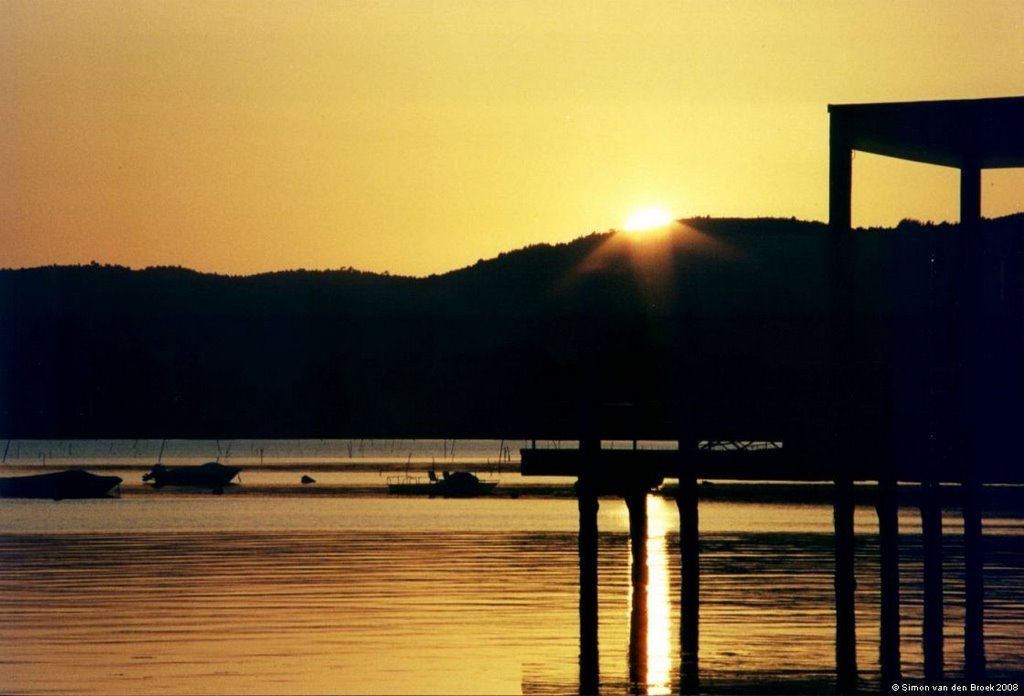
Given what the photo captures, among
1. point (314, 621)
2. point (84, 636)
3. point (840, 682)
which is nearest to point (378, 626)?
point (314, 621)

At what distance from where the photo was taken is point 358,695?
2938 cm

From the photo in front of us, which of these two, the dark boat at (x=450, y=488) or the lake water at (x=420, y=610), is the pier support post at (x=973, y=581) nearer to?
the lake water at (x=420, y=610)

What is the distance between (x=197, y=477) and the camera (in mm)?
146250

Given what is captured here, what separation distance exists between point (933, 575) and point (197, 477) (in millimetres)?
115445

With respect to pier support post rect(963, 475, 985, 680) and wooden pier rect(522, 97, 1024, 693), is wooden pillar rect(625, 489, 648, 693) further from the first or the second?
pier support post rect(963, 475, 985, 680)

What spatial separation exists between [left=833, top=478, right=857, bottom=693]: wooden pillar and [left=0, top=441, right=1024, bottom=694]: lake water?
1.36 feet

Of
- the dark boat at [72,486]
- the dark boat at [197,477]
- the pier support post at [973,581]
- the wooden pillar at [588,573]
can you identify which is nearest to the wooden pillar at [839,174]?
the pier support post at [973,581]

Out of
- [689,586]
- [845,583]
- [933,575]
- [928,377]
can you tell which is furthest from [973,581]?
[689,586]

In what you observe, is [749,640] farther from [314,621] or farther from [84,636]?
[84,636]

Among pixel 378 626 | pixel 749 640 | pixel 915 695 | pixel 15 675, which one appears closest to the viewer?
pixel 915 695

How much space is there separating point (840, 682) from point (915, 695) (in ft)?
5.96

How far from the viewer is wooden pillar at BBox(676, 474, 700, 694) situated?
3306 cm

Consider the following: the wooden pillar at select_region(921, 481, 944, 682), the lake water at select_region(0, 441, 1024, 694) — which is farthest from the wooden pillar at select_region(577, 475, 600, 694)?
the wooden pillar at select_region(921, 481, 944, 682)

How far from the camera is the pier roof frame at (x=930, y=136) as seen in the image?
26.3m
